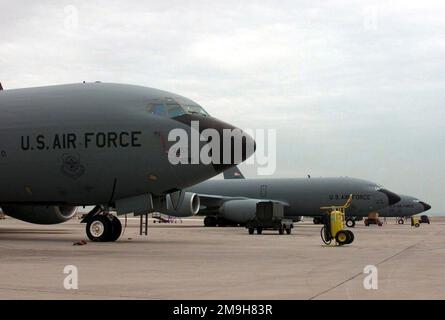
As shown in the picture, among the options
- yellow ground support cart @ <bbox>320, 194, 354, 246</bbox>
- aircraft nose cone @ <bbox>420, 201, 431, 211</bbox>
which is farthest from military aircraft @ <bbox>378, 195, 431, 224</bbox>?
yellow ground support cart @ <bbox>320, 194, 354, 246</bbox>

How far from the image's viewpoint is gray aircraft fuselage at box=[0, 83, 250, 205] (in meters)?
19.3

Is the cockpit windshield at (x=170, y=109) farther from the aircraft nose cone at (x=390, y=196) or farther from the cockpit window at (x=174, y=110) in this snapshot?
the aircraft nose cone at (x=390, y=196)

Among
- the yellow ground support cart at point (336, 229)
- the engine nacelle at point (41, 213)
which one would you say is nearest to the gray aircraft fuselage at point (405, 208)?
the yellow ground support cart at point (336, 229)

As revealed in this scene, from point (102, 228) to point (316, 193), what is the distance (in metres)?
32.2

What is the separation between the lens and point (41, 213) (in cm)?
2391

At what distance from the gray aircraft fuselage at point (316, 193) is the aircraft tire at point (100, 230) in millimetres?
31451

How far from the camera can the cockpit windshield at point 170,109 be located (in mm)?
19672

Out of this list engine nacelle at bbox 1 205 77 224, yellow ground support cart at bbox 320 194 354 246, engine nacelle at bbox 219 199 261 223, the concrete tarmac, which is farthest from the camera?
engine nacelle at bbox 219 199 261 223

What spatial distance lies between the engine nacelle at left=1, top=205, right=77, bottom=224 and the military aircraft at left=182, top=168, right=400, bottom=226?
24.4 m

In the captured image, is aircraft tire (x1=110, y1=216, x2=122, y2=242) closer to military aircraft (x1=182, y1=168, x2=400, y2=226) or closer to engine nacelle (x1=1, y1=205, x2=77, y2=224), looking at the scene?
engine nacelle (x1=1, y1=205, x2=77, y2=224)

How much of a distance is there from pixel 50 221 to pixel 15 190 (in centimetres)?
347

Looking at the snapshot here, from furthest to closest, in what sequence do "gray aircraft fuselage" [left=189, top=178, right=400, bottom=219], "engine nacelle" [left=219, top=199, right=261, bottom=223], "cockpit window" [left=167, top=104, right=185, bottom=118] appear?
"gray aircraft fuselage" [left=189, top=178, right=400, bottom=219], "engine nacelle" [left=219, top=199, right=261, bottom=223], "cockpit window" [left=167, top=104, right=185, bottom=118]

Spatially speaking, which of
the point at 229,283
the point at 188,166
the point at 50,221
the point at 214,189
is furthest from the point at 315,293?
the point at 214,189
